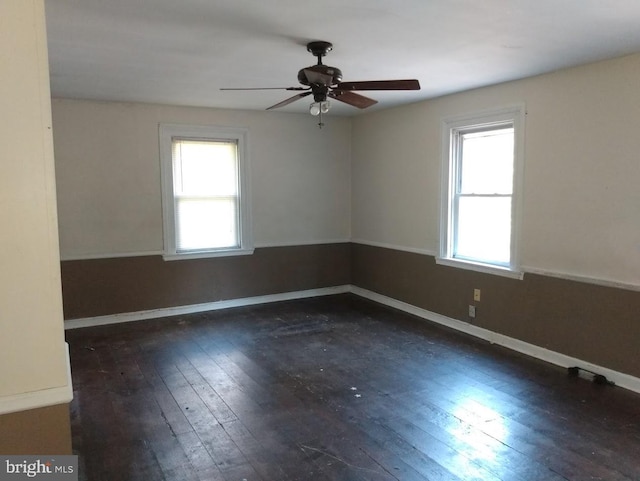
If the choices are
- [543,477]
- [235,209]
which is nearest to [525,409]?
[543,477]

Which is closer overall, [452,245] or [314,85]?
[314,85]

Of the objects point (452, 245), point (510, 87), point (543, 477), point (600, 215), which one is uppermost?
point (510, 87)

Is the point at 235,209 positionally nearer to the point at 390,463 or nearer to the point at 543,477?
the point at 390,463

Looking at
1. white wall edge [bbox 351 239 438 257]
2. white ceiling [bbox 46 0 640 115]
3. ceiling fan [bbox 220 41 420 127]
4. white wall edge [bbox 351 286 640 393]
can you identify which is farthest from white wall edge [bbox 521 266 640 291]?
ceiling fan [bbox 220 41 420 127]

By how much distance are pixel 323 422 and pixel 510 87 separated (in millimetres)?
3245

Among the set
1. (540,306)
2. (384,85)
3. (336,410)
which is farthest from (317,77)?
(540,306)

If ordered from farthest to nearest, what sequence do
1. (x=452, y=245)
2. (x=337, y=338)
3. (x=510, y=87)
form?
(x=452, y=245)
(x=337, y=338)
(x=510, y=87)

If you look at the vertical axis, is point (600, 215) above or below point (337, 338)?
above

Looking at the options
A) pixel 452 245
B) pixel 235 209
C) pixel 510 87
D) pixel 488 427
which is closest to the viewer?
pixel 488 427

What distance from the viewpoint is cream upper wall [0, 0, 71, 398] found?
141 cm

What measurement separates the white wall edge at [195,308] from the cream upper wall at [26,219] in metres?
3.91

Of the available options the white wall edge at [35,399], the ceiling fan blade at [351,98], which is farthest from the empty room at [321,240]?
the ceiling fan blade at [351,98]

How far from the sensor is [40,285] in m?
1.49

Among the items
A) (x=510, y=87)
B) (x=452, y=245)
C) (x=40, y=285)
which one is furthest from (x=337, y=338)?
(x=40, y=285)
